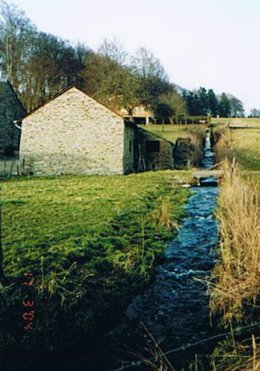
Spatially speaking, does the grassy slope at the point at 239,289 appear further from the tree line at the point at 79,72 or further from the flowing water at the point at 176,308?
the tree line at the point at 79,72

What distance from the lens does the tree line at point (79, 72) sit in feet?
142

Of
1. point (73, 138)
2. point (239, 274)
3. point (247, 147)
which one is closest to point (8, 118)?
point (73, 138)

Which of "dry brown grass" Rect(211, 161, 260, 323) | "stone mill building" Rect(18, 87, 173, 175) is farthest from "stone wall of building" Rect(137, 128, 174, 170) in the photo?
"dry brown grass" Rect(211, 161, 260, 323)

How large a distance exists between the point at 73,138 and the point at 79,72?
2855 centimetres

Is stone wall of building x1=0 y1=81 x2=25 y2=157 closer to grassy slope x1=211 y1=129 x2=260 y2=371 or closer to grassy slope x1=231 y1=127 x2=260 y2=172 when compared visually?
grassy slope x1=231 y1=127 x2=260 y2=172

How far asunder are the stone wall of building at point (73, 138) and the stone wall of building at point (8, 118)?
23.8 ft

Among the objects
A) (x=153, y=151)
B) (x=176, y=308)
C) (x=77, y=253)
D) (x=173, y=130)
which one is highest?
(x=173, y=130)

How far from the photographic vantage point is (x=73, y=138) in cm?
2839

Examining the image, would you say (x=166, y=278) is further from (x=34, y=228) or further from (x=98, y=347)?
(x=34, y=228)

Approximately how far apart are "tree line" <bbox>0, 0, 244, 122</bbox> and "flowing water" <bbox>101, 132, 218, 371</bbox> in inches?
1446

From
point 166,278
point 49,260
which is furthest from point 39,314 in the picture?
point 166,278

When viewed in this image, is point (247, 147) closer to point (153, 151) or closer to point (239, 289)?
point (153, 151)

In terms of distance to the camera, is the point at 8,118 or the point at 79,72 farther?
the point at 79,72

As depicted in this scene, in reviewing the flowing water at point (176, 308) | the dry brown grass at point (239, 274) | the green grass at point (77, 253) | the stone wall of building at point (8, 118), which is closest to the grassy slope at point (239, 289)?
the dry brown grass at point (239, 274)
